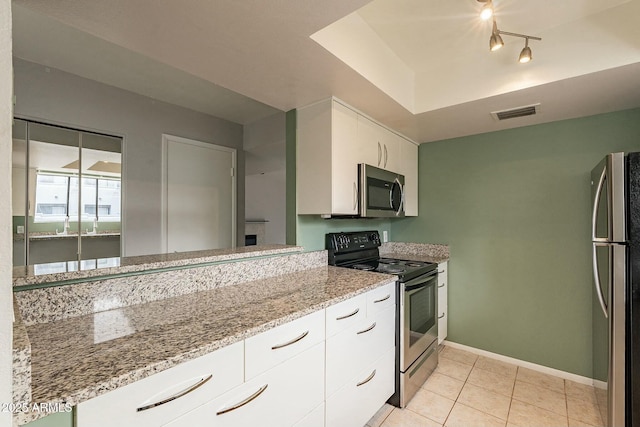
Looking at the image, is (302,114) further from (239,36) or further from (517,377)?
(517,377)

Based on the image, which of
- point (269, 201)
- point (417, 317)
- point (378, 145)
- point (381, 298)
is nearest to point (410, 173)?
point (378, 145)

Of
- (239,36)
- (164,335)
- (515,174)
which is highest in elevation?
(239,36)

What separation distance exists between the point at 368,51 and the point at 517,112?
1.36 m

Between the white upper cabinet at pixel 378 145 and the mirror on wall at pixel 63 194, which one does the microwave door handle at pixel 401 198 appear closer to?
the white upper cabinet at pixel 378 145

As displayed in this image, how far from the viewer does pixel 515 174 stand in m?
2.62

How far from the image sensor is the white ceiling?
1.24m

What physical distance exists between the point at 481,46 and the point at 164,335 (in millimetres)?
2498

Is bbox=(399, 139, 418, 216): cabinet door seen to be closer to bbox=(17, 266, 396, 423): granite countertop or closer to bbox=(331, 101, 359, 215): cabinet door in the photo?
bbox=(331, 101, 359, 215): cabinet door

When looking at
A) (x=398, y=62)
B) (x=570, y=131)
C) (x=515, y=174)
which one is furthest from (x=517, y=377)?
(x=398, y=62)

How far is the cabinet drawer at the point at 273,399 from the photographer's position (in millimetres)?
964

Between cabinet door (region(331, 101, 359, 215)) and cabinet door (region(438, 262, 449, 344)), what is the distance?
1249mm

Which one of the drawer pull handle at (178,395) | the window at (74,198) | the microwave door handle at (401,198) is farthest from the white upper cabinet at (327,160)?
the window at (74,198)

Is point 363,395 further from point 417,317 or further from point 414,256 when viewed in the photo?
point 414,256

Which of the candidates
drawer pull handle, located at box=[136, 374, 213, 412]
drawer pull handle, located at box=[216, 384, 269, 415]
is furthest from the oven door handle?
drawer pull handle, located at box=[136, 374, 213, 412]
